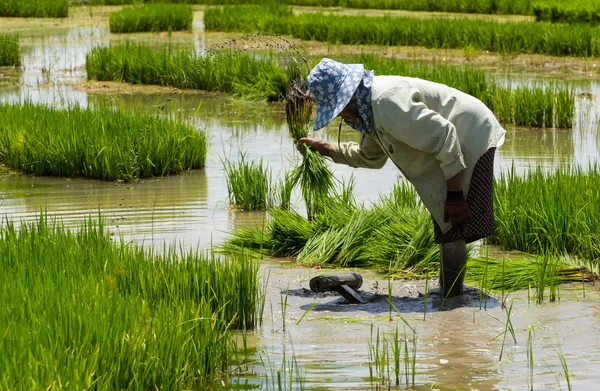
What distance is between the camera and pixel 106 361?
2955 millimetres

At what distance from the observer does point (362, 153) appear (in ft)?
14.6

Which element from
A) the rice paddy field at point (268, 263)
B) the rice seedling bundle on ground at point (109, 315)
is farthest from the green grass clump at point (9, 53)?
the rice seedling bundle on ground at point (109, 315)

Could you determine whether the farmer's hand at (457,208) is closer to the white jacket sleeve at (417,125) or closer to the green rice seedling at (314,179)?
the white jacket sleeve at (417,125)

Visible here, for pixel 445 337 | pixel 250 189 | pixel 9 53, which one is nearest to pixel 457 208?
→ pixel 445 337

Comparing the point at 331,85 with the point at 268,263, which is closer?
the point at 331,85

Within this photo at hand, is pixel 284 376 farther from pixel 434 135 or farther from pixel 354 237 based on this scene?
pixel 354 237

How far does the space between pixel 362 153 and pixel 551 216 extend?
1.25m

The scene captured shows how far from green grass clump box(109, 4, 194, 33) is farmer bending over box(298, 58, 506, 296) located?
16.8m

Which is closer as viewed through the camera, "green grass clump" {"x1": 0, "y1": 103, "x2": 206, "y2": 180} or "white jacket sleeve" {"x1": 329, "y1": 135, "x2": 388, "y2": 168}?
"white jacket sleeve" {"x1": 329, "y1": 135, "x2": 388, "y2": 168}

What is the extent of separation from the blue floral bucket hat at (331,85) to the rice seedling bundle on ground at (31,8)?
2072 cm

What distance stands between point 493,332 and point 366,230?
1384mm

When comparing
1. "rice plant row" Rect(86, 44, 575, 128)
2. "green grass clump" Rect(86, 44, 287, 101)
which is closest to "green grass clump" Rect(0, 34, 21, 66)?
"green grass clump" Rect(86, 44, 287, 101)

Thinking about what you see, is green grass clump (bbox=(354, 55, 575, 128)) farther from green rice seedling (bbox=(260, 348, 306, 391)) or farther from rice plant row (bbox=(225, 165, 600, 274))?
green rice seedling (bbox=(260, 348, 306, 391))

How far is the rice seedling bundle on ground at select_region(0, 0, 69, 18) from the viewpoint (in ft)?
77.1
